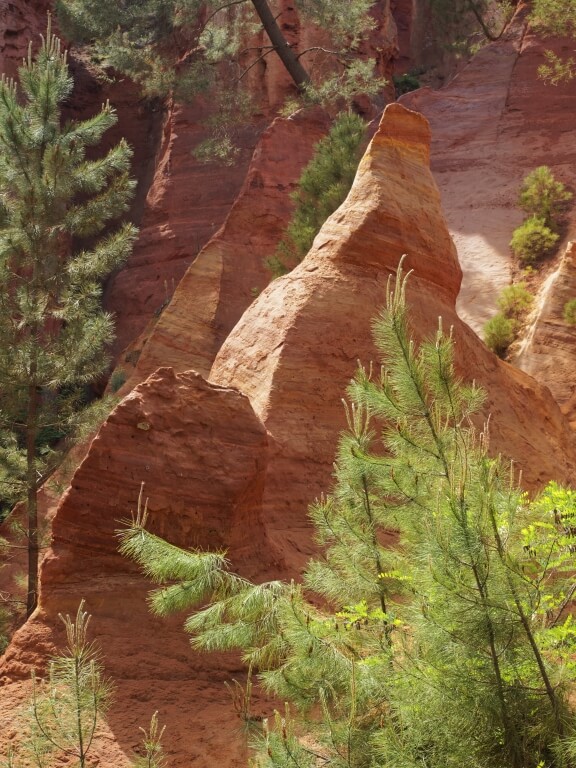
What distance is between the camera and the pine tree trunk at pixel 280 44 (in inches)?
857

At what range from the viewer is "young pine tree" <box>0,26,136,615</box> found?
1117 cm

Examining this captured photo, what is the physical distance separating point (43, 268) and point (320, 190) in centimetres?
612

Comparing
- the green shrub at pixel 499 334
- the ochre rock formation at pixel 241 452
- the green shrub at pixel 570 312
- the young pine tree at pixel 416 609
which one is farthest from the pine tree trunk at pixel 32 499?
the green shrub at pixel 570 312

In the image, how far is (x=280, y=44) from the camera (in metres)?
22.0

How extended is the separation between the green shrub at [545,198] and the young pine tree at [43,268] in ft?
32.2

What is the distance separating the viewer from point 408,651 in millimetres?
5582

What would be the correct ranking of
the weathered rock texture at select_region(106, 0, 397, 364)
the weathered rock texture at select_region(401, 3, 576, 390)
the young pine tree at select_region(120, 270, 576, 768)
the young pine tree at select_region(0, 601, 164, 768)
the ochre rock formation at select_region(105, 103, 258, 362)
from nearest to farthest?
1. the young pine tree at select_region(120, 270, 576, 768)
2. the young pine tree at select_region(0, 601, 164, 768)
3. the weathered rock texture at select_region(401, 3, 576, 390)
4. the weathered rock texture at select_region(106, 0, 397, 364)
5. the ochre rock formation at select_region(105, 103, 258, 362)

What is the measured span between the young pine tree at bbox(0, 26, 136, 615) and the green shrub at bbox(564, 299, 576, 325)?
7.13 meters

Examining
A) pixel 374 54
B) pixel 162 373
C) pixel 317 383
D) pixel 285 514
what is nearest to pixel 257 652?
pixel 162 373

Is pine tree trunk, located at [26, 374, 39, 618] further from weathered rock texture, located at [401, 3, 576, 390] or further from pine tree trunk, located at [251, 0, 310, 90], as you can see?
pine tree trunk, located at [251, 0, 310, 90]

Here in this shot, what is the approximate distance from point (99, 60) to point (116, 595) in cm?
2119

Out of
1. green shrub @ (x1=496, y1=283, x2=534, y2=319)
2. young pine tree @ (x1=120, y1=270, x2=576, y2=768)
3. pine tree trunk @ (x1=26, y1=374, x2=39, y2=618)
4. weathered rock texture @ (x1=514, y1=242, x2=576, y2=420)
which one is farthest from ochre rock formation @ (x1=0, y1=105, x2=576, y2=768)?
green shrub @ (x1=496, y1=283, x2=534, y2=319)

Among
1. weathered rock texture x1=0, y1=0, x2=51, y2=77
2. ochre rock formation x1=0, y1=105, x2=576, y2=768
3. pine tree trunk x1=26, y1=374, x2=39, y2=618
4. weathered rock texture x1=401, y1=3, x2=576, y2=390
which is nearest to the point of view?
ochre rock formation x1=0, y1=105, x2=576, y2=768

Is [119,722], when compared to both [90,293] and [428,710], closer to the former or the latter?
[428,710]
